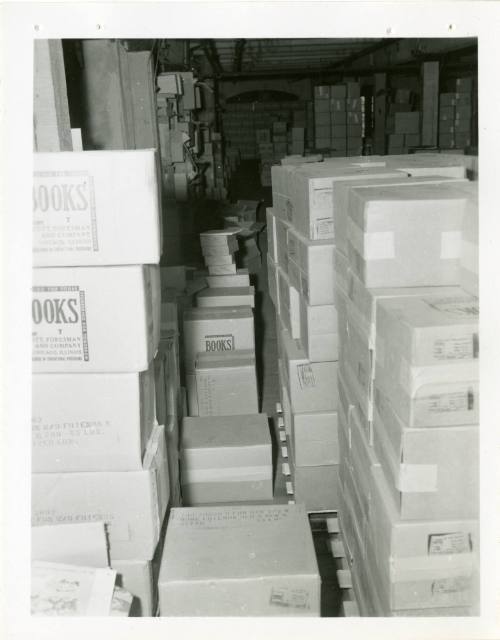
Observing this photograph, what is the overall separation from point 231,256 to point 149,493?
3.04m

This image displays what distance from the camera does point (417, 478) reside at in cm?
137

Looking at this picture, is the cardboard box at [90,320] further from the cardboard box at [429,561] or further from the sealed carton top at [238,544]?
the cardboard box at [429,561]

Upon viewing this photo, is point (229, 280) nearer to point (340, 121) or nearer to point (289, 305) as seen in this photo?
point (289, 305)

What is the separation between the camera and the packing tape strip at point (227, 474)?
2553 mm

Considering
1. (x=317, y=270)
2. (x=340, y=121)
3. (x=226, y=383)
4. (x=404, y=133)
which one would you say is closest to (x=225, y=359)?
(x=226, y=383)

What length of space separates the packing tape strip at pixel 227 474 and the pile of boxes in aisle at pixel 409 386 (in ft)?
1.65

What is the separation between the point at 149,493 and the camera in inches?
63.0

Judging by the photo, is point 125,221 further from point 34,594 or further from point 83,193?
point 34,594

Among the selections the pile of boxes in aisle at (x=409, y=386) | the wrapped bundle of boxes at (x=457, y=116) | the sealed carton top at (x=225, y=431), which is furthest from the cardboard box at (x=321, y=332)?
the wrapped bundle of boxes at (x=457, y=116)

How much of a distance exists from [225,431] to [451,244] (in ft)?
4.75

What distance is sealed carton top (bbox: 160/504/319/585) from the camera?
1484mm
